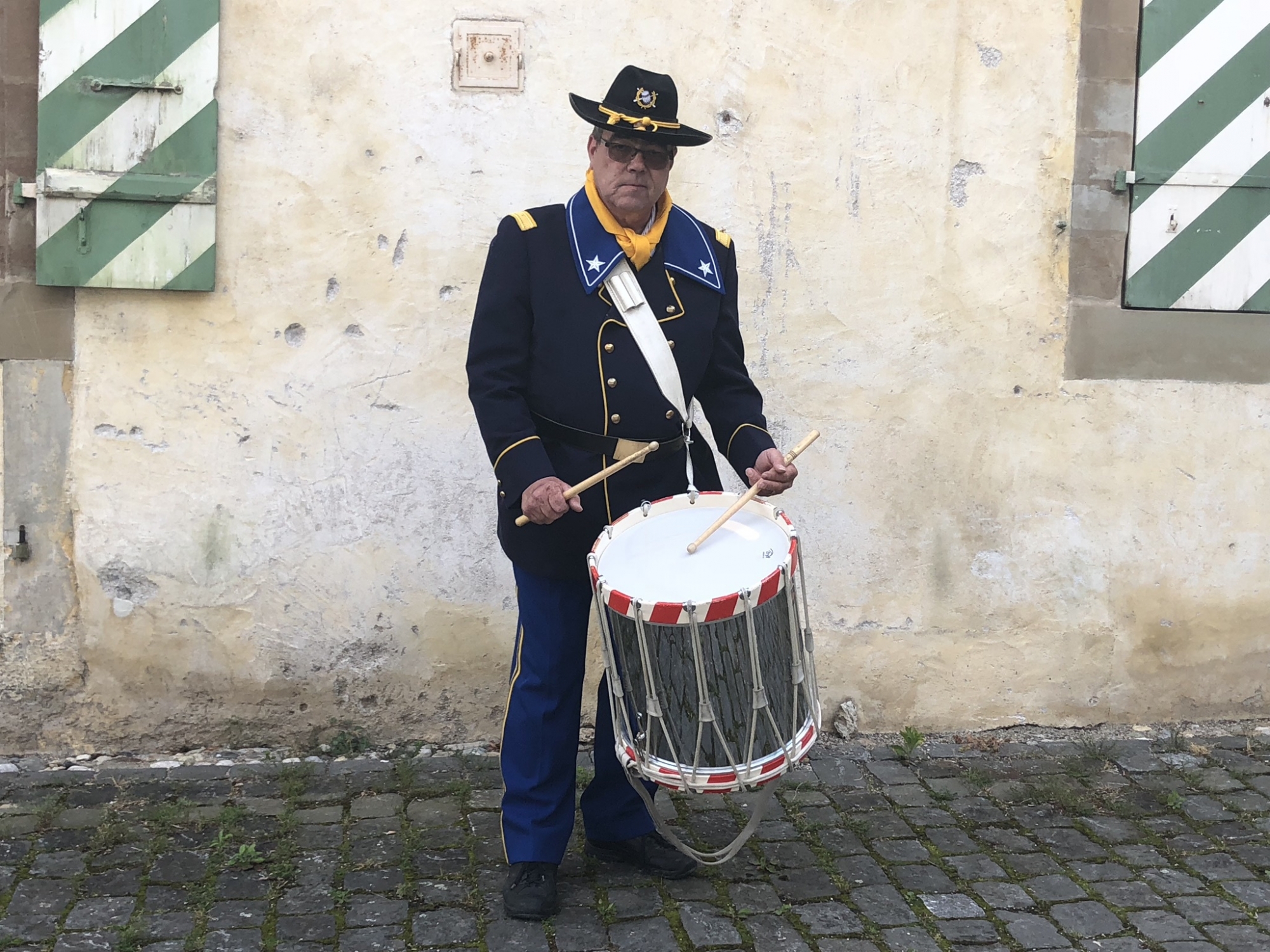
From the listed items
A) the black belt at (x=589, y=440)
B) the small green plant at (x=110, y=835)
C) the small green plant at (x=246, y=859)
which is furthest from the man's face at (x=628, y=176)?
the small green plant at (x=110, y=835)

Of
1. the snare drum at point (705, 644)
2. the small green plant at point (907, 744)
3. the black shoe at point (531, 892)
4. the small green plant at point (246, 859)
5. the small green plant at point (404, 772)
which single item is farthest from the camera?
the small green plant at point (907, 744)

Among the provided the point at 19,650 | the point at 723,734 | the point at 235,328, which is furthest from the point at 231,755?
the point at 723,734

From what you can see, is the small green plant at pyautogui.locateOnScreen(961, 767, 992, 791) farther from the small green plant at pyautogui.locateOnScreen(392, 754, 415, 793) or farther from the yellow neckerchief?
the yellow neckerchief

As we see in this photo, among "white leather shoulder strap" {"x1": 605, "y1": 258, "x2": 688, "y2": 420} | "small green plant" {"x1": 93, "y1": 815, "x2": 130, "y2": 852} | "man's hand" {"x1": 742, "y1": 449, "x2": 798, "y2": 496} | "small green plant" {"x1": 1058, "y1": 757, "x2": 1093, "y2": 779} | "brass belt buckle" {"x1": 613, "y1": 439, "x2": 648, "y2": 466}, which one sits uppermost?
"white leather shoulder strap" {"x1": 605, "y1": 258, "x2": 688, "y2": 420}

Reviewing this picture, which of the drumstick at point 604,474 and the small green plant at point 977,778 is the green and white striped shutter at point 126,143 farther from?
the small green plant at point 977,778

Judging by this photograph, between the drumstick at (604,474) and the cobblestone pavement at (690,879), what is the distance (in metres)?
0.97

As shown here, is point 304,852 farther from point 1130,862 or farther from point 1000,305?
point 1000,305

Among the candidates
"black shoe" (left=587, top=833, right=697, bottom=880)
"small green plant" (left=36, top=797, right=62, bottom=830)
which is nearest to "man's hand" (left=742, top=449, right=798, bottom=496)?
"black shoe" (left=587, top=833, right=697, bottom=880)

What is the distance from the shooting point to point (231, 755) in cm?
403

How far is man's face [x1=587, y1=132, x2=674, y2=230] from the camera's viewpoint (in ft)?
9.82

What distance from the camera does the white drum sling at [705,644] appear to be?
8.90ft

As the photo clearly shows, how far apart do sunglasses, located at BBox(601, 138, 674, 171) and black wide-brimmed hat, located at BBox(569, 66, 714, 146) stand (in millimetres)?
38

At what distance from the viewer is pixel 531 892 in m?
3.06

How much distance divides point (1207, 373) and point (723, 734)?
100 inches
